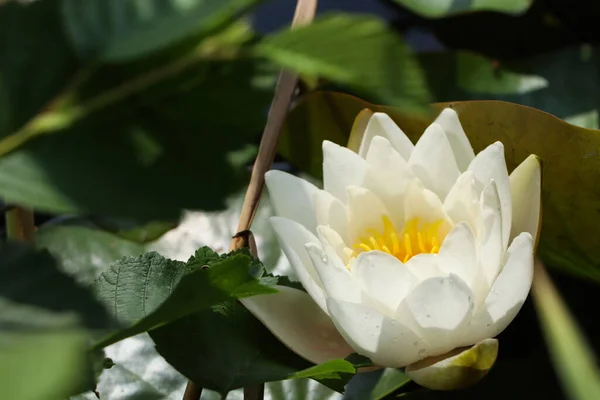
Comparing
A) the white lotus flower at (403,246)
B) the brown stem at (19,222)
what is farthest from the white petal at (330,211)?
the brown stem at (19,222)

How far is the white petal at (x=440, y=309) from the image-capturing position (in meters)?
0.21

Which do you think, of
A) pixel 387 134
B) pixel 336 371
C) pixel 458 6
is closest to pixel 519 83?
pixel 458 6

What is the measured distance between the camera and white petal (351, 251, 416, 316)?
23 centimetres

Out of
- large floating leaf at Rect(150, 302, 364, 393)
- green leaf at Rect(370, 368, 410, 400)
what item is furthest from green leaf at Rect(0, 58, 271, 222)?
green leaf at Rect(370, 368, 410, 400)

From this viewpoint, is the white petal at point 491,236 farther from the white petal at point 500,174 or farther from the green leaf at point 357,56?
the green leaf at point 357,56

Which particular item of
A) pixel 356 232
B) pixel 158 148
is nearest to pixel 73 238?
pixel 356 232

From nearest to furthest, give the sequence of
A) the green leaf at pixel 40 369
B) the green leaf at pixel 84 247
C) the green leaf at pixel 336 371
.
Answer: the green leaf at pixel 40 369
the green leaf at pixel 336 371
the green leaf at pixel 84 247

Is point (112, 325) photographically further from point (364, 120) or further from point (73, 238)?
point (73, 238)

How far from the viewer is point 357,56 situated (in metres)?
0.10

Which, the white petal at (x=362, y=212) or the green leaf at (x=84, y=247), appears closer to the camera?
the white petal at (x=362, y=212)

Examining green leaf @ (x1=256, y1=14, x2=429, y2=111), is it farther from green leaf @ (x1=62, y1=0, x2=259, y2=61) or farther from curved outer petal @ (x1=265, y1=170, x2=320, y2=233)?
curved outer petal @ (x1=265, y1=170, x2=320, y2=233)

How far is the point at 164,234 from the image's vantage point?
16.9 inches

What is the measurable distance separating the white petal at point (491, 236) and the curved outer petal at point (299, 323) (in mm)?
70

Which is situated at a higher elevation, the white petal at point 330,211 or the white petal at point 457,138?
the white petal at point 457,138
